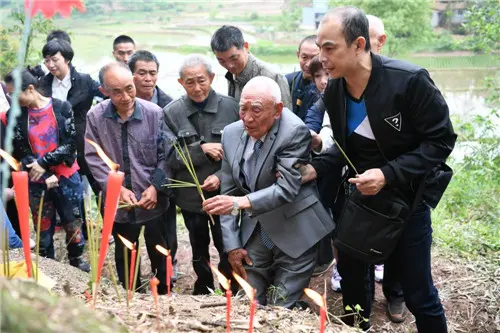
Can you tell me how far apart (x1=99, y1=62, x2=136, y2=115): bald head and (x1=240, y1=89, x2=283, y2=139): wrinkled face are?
964 mm

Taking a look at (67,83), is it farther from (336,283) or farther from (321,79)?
(336,283)

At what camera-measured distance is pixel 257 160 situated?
3334 millimetres

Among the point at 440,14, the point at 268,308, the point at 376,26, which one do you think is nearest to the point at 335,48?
the point at 376,26

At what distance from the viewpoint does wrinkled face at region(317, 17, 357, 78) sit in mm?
2713

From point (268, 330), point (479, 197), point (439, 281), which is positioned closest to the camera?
point (268, 330)

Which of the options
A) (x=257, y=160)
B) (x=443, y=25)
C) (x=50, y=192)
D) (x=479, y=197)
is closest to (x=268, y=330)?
(x=257, y=160)

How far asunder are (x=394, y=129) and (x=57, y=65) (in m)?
3.33

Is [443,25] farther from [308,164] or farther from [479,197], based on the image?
[308,164]

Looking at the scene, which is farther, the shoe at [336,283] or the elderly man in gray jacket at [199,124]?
the shoe at [336,283]

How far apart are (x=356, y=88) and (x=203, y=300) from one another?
1.34 m

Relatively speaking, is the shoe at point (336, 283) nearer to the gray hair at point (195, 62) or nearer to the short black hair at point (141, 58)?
the gray hair at point (195, 62)

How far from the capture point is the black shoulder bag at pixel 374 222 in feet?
9.49

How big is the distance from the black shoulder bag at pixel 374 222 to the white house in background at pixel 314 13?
825 centimetres

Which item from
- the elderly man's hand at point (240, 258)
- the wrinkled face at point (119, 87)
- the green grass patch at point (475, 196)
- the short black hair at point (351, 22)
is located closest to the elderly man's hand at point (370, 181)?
the short black hair at point (351, 22)
